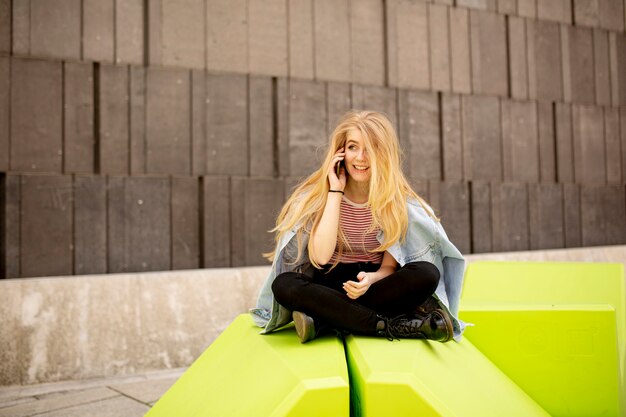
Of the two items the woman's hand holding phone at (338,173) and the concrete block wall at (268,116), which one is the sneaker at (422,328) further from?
the concrete block wall at (268,116)

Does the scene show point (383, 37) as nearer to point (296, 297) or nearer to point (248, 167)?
point (248, 167)

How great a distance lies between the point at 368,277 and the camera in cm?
213

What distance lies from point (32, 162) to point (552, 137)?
408 centimetres

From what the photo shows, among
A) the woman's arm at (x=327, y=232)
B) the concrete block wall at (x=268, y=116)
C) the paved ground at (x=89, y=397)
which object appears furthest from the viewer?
the concrete block wall at (x=268, y=116)

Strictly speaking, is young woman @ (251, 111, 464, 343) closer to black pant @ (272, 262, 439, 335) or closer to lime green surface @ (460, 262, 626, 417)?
black pant @ (272, 262, 439, 335)

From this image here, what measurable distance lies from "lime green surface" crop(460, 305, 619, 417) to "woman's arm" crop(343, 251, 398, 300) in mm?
395

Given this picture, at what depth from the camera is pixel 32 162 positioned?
142 inches

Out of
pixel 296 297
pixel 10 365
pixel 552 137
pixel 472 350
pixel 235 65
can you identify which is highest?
pixel 235 65

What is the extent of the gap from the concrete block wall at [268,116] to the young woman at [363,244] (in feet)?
5.11

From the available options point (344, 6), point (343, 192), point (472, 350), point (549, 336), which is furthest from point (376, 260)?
point (344, 6)

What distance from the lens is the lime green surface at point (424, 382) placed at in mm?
1569

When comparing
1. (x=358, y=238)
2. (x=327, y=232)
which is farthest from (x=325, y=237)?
(x=358, y=238)

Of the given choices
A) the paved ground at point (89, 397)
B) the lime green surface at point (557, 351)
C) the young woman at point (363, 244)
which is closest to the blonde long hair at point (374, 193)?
the young woman at point (363, 244)

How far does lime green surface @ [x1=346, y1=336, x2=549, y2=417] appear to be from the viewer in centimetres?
157
